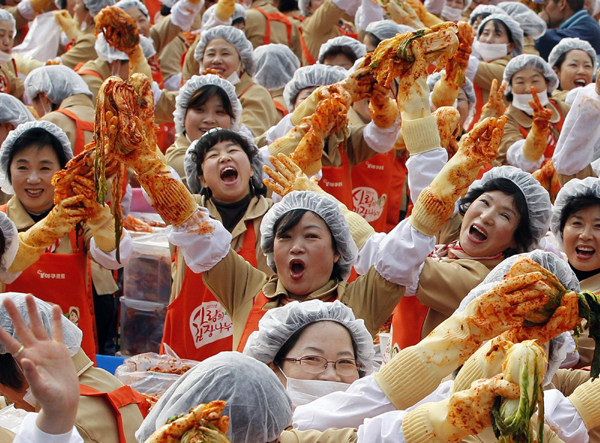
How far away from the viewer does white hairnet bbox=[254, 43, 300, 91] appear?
25.0 ft

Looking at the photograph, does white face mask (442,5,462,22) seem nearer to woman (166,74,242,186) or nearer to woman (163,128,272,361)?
woman (166,74,242,186)

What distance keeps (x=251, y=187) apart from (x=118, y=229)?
1.32 meters

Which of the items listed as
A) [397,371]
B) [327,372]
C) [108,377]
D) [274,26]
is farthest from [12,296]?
[274,26]

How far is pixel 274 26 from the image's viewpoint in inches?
344

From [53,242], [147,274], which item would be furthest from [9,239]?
[147,274]

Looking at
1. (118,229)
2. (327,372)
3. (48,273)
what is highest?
(118,229)

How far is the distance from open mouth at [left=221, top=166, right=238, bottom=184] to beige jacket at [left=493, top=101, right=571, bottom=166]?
8.50 feet

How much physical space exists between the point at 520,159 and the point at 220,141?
7.88ft

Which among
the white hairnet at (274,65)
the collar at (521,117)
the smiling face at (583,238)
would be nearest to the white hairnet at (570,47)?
the collar at (521,117)

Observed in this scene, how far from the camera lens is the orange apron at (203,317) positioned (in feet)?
15.2

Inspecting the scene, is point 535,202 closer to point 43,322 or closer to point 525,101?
point 43,322

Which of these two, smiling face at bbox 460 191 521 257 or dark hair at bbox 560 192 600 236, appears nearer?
smiling face at bbox 460 191 521 257

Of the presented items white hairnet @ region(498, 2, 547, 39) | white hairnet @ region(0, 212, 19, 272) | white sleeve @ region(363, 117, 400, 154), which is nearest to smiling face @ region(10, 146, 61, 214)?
white hairnet @ region(0, 212, 19, 272)

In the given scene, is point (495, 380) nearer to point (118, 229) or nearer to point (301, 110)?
point (118, 229)
